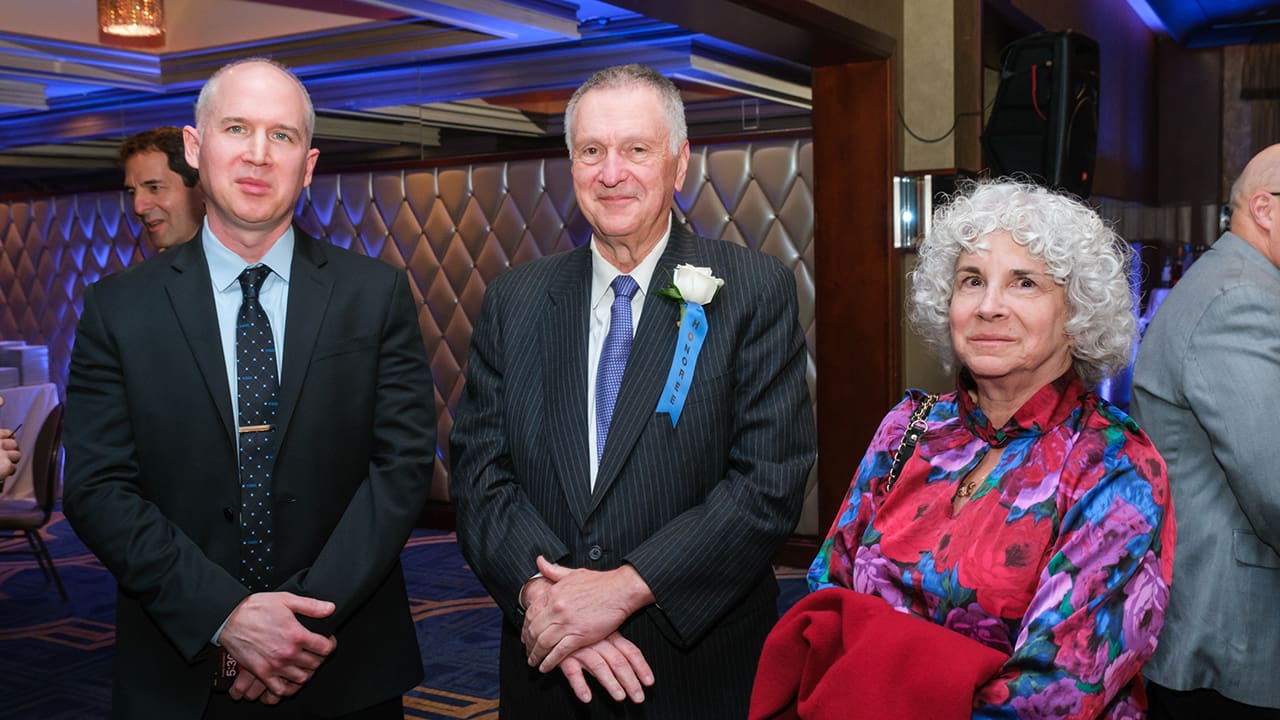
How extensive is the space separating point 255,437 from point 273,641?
33 centimetres

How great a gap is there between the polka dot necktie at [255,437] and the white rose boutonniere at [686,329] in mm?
656

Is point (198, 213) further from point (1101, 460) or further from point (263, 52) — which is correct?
point (263, 52)

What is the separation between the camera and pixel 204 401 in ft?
6.12

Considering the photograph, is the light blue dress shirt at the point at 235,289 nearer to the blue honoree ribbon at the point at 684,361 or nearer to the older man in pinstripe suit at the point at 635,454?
the older man in pinstripe suit at the point at 635,454

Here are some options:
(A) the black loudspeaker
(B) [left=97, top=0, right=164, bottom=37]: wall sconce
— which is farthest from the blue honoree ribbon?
(B) [left=97, top=0, right=164, bottom=37]: wall sconce

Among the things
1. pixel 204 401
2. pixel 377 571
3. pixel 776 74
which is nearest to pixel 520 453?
pixel 377 571

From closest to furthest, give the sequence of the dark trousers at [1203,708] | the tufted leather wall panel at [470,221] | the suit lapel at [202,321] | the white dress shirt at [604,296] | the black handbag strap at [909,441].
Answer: the black handbag strap at [909,441] < the suit lapel at [202,321] < the white dress shirt at [604,296] < the dark trousers at [1203,708] < the tufted leather wall panel at [470,221]

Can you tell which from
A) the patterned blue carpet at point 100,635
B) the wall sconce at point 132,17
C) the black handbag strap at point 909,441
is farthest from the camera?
the wall sconce at point 132,17

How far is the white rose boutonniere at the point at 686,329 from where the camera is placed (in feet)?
6.22

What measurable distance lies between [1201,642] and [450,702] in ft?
8.07

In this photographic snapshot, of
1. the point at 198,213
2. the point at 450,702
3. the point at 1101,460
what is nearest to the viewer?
the point at 1101,460

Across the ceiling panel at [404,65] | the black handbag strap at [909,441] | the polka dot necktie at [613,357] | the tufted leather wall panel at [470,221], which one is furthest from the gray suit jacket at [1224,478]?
the ceiling panel at [404,65]

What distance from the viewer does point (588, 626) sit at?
1.80m

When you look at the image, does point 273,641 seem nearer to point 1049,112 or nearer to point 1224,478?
point 1224,478
